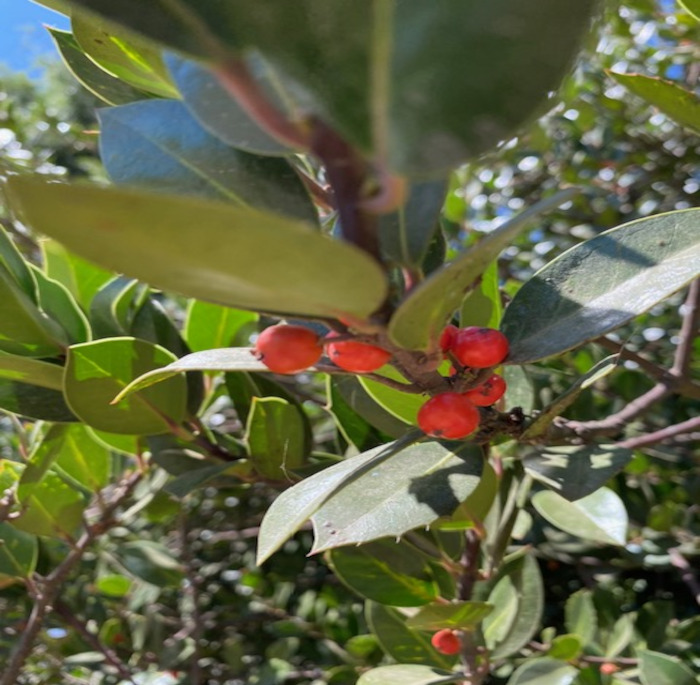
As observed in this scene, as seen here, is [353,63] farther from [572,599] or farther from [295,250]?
[572,599]

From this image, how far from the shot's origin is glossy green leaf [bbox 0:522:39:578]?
1.21 meters

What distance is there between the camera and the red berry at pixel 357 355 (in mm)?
506

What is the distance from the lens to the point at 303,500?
1.92 ft

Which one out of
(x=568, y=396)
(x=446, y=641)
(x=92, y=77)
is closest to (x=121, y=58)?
(x=92, y=77)

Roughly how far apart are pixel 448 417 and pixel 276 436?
17.3 inches

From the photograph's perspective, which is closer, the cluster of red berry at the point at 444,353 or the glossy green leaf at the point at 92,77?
the cluster of red berry at the point at 444,353

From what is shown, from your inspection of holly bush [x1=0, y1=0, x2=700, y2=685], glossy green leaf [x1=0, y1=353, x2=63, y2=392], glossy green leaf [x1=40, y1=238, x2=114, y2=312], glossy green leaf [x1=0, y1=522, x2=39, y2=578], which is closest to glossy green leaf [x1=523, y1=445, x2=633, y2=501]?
holly bush [x1=0, y1=0, x2=700, y2=685]

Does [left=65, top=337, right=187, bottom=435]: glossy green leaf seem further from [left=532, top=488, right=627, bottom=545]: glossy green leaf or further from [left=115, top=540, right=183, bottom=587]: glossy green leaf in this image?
[left=115, top=540, right=183, bottom=587]: glossy green leaf

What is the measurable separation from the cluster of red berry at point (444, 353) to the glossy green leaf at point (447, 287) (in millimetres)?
44

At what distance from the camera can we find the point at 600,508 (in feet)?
3.20

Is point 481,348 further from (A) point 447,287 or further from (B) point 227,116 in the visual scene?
(B) point 227,116

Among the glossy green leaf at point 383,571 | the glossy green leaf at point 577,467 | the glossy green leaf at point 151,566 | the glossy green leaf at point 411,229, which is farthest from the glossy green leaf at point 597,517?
the glossy green leaf at point 151,566

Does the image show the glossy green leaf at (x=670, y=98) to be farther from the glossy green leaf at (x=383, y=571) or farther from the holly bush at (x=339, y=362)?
the glossy green leaf at (x=383, y=571)

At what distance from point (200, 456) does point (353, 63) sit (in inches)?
31.2
